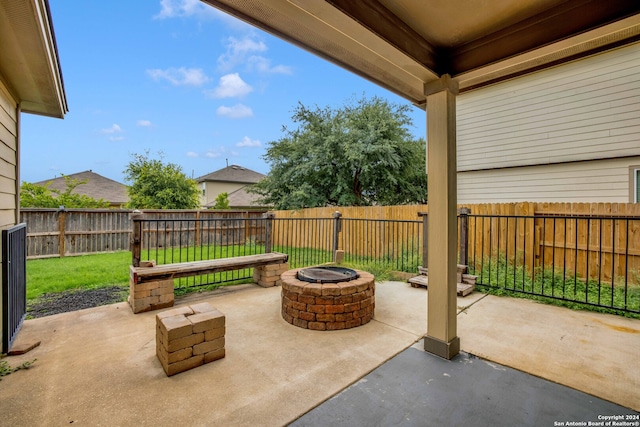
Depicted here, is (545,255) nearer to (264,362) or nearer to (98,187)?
(264,362)

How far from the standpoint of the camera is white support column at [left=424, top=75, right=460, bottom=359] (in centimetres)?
226

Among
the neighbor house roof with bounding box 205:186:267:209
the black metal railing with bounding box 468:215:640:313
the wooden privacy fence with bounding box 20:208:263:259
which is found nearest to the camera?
the black metal railing with bounding box 468:215:640:313

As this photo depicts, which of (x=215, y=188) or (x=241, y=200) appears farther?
(x=215, y=188)

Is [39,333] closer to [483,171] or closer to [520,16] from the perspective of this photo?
[520,16]

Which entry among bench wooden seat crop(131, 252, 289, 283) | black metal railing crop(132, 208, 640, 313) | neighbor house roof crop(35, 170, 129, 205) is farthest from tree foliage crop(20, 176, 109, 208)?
bench wooden seat crop(131, 252, 289, 283)

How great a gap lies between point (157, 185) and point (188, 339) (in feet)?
37.8

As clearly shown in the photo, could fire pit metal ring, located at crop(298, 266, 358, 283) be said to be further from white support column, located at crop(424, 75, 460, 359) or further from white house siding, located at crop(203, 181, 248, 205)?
white house siding, located at crop(203, 181, 248, 205)

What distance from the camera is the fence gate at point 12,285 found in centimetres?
225

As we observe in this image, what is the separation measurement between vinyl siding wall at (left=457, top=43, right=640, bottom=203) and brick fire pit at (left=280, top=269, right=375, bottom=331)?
5182 mm

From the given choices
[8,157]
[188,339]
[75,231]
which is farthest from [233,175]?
[188,339]

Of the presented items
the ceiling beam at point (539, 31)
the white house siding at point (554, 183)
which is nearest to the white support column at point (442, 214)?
the ceiling beam at point (539, 31)

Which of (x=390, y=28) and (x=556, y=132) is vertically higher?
(x=556, y=132)

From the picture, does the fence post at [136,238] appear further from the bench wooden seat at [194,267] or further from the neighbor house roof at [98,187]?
the neighbor house roof at [98,187]

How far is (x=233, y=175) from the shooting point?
2258 cm
